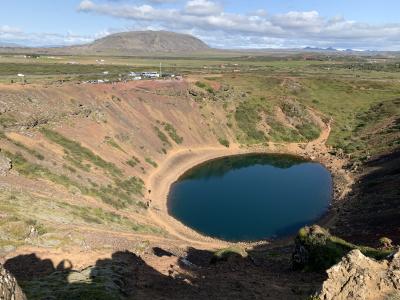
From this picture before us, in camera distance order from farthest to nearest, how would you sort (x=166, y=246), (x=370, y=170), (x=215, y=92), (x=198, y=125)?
(x=215, y=92) < (x=198, y=125) < (x=370, y=170) < (x=166, y=246)

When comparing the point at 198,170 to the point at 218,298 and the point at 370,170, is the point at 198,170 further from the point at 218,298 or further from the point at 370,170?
the point at 218,298

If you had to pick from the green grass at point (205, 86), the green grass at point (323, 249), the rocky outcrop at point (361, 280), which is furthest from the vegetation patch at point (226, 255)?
the green grass at point (205, 86)

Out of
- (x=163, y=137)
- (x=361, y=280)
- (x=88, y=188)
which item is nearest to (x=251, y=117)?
(x=163, y=137)

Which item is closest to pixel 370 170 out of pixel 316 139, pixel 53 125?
pixel 316 139

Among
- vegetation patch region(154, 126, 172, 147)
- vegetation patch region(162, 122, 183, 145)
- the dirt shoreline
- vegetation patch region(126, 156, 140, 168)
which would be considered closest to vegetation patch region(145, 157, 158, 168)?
the dirt shoreline

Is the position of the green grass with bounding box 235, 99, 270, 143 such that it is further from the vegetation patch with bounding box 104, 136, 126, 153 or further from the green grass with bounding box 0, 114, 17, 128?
the green grass with bounding box 0, 114, 17, 128

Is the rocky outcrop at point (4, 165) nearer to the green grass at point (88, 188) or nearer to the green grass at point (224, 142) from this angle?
the green grass at point (88, 188)
